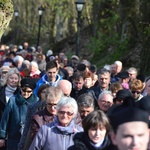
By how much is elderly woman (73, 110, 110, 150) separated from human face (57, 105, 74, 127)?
680mm

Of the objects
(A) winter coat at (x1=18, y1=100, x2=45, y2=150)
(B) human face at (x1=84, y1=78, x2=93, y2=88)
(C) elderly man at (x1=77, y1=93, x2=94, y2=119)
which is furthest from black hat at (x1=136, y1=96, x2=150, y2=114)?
(B) human face at (x1=84, y1=78, x2=93, y2=88)

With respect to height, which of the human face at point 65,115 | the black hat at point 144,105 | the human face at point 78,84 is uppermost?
the black hat at point 144,105

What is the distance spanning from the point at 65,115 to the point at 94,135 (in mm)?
879

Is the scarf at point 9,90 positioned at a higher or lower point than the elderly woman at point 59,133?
higher

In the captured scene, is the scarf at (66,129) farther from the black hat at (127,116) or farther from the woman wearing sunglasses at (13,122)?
the black hat at (127,116)

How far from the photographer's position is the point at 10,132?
9.31 metres

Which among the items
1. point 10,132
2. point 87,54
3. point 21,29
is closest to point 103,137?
point 10,132

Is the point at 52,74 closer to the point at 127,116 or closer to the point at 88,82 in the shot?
the point at 88,82

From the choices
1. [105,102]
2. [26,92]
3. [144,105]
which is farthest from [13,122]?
[144,105]

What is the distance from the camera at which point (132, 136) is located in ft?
12.5

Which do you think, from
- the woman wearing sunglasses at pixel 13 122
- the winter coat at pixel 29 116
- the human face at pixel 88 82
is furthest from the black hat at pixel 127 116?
the human face at pixel 88 82

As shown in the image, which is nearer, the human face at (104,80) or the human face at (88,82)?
the human face at (104,80)

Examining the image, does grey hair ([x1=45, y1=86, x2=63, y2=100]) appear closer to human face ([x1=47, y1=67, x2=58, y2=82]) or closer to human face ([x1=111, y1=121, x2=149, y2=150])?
human face ([x1=111, y1=121, x2=149, y2=150])

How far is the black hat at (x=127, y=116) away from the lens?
3865 mm
